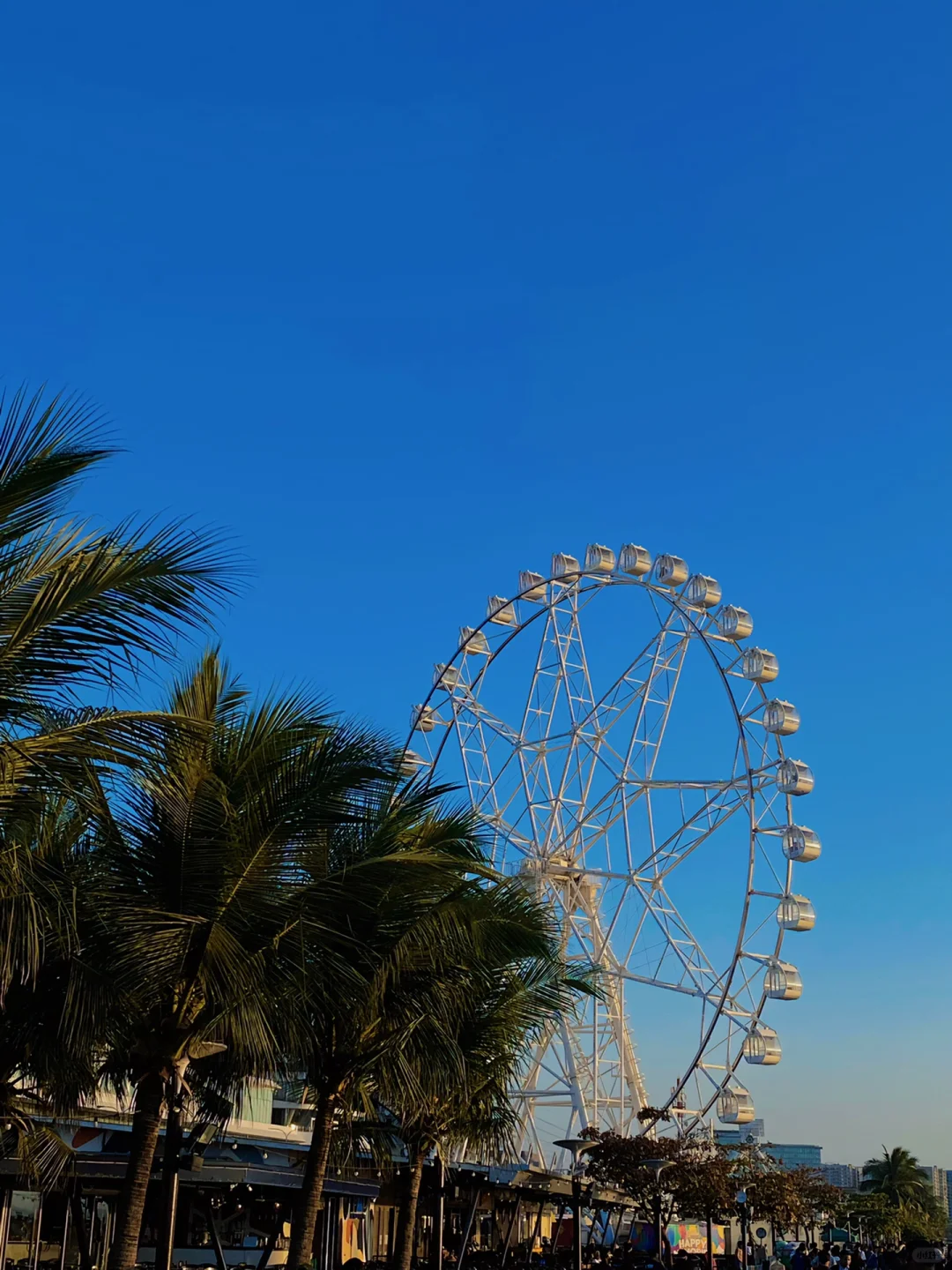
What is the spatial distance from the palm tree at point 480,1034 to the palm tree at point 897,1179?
10078 cm

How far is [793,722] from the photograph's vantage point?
36562mm

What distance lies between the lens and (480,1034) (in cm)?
1864

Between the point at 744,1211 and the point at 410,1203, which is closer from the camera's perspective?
the point at 410,1203

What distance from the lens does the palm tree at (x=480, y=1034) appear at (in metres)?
16.0

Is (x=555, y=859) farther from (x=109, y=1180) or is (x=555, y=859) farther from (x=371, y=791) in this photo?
(x=371, y=791)

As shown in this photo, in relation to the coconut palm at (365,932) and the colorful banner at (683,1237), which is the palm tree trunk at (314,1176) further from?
the colorful banner at (683,1237)

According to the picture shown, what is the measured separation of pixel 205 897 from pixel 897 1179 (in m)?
114

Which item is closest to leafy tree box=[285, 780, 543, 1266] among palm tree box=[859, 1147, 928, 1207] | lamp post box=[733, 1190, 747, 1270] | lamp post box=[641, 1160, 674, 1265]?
lamp post box=[641, 1160, 674, 1265]

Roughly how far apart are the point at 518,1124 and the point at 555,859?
19.7 m

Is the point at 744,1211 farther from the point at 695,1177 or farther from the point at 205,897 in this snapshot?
the point at 205,897

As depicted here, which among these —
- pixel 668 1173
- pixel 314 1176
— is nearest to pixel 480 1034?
pixel 314 1176

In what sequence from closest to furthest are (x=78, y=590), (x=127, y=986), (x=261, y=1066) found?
1. (x=78, y=590)
2. (x=127, y=986)
3. (x=261, y=1066)

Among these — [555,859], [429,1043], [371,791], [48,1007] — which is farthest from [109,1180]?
[555,859]

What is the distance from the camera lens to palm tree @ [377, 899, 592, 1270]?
52.4ft
